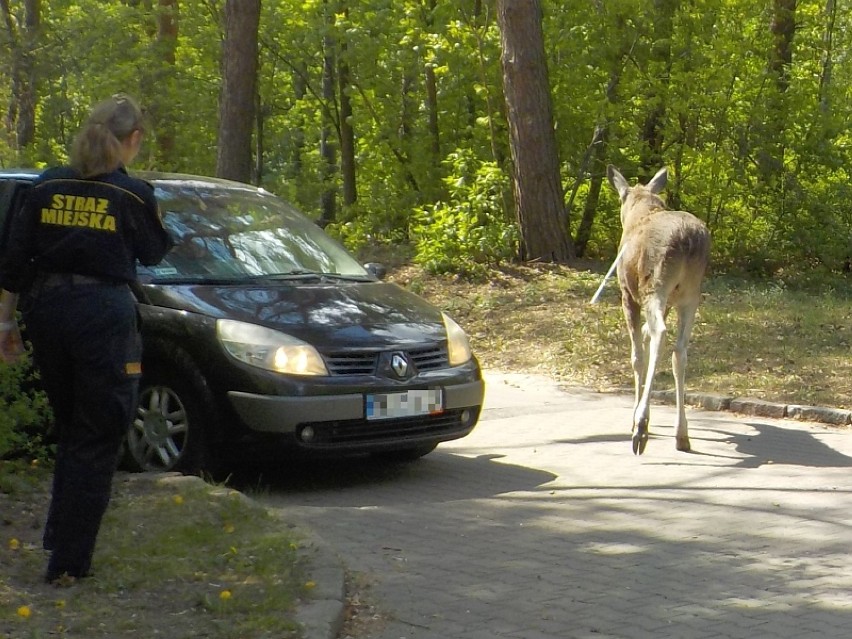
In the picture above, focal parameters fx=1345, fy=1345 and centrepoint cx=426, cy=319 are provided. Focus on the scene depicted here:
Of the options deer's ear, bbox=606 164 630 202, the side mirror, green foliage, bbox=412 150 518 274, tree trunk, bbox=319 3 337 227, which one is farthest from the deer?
tree trunk, bbox=319 3 337 227

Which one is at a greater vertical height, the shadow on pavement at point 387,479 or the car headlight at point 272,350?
the car headlight at point 272,350

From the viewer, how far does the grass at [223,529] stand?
5332mm

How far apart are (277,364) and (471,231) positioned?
38.3ft

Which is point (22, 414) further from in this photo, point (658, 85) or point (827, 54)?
point (827, 54)

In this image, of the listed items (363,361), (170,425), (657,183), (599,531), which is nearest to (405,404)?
(363,361)

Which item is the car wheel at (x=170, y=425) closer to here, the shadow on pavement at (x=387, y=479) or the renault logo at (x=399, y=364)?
the shadow on pavement at (x=387, y=479)

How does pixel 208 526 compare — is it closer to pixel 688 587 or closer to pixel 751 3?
pixel 688 587

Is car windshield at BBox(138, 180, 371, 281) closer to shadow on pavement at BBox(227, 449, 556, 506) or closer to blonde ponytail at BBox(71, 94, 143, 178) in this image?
shadow on pavement at BBox(227, 449, 556, 506)

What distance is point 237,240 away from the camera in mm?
9258

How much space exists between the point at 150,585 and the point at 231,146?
14.7m

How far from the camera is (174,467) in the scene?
826cm

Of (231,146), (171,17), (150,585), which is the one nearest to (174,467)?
(150,585)

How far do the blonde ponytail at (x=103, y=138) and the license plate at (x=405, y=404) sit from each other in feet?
9.76

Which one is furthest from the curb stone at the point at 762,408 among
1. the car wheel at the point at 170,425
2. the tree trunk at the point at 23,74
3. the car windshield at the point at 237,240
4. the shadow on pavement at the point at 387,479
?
the tree trunk at the point at 23,74
